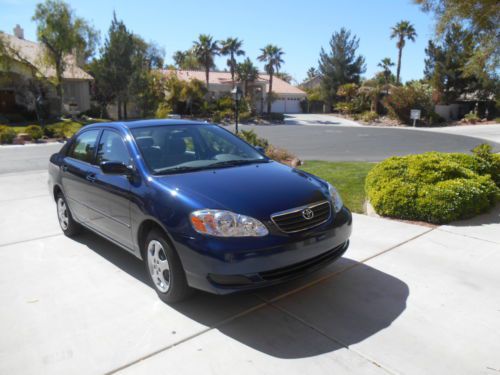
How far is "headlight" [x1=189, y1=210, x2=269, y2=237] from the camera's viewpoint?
294 centimetres

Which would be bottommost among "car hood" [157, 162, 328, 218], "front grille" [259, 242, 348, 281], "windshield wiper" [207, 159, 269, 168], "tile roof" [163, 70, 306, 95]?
"front grille" [259, 242, 348, 281]

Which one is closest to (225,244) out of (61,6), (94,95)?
(61,6)

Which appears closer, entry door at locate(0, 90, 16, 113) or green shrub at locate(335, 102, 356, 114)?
entry door at locate(0, 90, 16, 113)

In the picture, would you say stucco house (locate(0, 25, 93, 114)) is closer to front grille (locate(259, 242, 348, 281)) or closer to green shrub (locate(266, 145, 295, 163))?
green shrub (locate(266, 145, 295, 163))

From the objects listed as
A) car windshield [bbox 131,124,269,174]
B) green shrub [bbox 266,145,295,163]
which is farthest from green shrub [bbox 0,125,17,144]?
car windshield [bbox 131,124,269,174]

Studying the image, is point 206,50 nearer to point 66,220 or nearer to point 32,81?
point 32,81

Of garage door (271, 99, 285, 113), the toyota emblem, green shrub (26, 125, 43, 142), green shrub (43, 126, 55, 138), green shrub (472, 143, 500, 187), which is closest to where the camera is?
the toyota emblem

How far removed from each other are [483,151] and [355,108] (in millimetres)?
38655

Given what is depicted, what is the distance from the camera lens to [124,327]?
3.12 meters

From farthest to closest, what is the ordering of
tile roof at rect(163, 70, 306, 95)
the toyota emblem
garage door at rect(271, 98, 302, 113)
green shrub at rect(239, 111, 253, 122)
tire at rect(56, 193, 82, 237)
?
garage door at rect(271, 98, 302, 113) → tile roof at rect(163, 70, 306, 95) → green shrub at rect(239, 111, 253, 122) → tire at rect(56, 193, 82, 237) → the toyota emblem

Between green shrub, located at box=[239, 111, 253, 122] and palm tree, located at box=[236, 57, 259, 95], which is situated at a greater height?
palm tree, located at box=[236, 57, 259, 95]

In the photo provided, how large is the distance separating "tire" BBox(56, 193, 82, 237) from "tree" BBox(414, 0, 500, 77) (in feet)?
30.9

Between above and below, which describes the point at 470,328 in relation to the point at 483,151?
below

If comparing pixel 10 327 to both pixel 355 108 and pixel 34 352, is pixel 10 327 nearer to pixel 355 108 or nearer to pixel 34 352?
pixel 34 352
